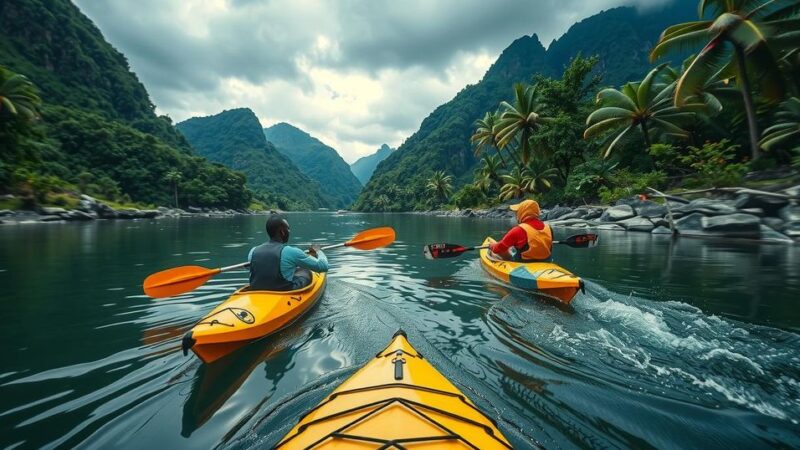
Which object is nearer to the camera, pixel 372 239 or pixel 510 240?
pixel 510 240

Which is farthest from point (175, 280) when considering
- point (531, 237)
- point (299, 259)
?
point (531, 237)

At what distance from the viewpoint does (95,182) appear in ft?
153

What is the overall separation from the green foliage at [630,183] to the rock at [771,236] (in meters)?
7.61

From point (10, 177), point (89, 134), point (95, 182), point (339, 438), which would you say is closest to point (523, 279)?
point (339, 438)

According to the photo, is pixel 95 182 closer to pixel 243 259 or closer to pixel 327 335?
pixel 243 259

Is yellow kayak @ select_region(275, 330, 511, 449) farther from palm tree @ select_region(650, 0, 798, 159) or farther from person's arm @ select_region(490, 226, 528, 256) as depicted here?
palm tree @ select_region(650, 0, 798, 159)

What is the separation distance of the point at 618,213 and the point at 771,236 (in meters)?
8.31

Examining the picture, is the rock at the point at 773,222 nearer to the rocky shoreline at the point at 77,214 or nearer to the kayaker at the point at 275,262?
the kayaker at the point at 275,262

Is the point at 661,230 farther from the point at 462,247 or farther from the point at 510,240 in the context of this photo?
the point at 510,240

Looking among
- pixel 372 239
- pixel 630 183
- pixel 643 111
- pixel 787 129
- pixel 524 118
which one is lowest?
pixel 372 239

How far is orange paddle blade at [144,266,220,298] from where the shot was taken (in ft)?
17.3

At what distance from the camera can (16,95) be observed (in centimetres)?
2819

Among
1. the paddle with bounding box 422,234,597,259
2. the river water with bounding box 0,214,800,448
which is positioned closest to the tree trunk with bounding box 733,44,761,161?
the river water with bounding box 0,214,800,448

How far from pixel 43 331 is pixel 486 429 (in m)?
6.53
